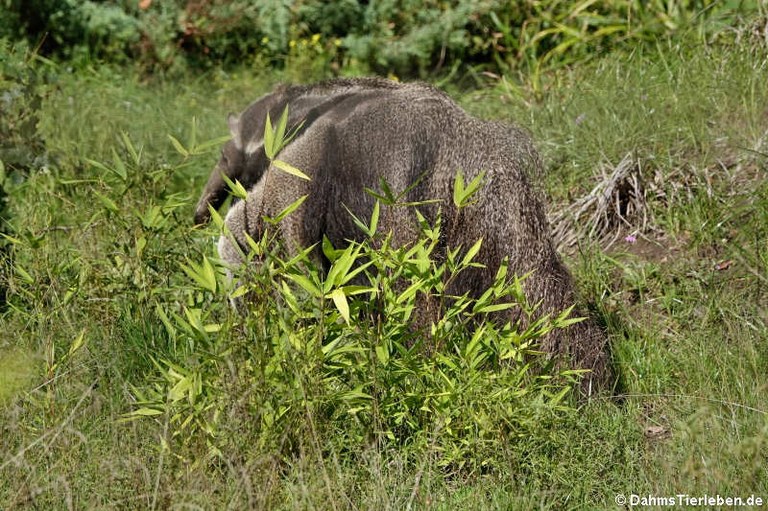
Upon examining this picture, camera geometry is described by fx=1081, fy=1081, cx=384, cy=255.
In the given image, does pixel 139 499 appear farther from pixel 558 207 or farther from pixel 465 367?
pixel 558 207

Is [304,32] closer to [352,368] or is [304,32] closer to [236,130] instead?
[236,130]

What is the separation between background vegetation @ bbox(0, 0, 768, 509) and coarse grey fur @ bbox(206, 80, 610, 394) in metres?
0.22

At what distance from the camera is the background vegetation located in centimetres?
333

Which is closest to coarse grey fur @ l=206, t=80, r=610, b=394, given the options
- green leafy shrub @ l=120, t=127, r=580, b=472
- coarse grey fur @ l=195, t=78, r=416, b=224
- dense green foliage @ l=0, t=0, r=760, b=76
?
coarse grey fur @ l=195, t=78, r=416, b=224

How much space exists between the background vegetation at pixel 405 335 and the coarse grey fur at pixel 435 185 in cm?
22

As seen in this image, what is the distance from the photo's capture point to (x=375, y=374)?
3.49 m

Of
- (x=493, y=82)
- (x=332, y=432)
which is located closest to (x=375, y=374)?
(x=332, y=432)

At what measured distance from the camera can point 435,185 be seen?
14.4 feet

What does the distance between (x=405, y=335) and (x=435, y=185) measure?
0.94 m

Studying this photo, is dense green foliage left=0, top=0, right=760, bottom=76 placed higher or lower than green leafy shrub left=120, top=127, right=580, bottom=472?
lower

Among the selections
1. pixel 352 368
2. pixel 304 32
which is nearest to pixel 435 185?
pixel 352 368

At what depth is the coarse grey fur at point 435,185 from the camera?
14.1ft

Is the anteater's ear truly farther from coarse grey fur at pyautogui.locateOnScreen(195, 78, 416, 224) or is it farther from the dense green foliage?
the dense green foliage

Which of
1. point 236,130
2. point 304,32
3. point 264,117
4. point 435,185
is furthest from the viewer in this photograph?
point 304,32
